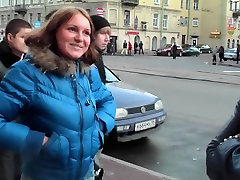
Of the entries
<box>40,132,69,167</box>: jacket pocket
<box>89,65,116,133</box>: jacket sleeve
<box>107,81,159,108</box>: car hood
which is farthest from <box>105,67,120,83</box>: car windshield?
<box>40,132,69,167</box>: jacket pocket

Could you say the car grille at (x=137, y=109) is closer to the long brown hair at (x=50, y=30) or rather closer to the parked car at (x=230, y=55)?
the long brown hair at (x=50, y=30)

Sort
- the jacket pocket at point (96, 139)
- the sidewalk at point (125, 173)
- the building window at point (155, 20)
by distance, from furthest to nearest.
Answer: the building window at point (155, 20) < the sidewalk at point (125, 173) < the jacket pocket at point (96, 139)

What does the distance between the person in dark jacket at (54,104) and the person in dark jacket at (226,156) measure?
66 centimetres

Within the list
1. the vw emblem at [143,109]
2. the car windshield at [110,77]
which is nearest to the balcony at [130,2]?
the car windshield at [110,77]

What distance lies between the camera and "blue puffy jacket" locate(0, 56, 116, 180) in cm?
209

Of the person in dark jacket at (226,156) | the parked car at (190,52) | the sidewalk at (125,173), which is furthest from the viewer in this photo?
the parked car at (190,52)

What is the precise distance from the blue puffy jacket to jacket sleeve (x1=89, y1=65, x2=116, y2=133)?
22 cm

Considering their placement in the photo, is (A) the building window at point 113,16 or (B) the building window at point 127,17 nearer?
(A) the building window at point 113,16

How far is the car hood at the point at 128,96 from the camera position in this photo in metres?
6.29

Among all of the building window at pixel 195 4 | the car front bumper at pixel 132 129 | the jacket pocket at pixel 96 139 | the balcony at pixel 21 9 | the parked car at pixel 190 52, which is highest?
the building window at pixel 195 4

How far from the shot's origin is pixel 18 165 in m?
3.15

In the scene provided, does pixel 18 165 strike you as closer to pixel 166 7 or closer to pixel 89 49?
pixel 89 49

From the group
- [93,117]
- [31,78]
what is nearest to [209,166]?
[93,117]

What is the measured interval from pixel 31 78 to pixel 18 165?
48.8 inches
